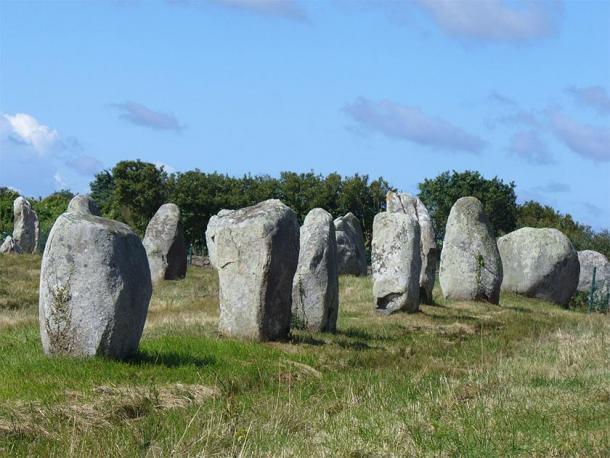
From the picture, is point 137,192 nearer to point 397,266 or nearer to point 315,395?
point 397,266

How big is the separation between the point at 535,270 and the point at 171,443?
2601 cm

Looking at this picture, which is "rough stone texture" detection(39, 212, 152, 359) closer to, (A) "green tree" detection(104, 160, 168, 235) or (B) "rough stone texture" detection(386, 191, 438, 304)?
(B) "rough stone texture" detection(386, 191, 438, 304)

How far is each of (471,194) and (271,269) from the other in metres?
48.9

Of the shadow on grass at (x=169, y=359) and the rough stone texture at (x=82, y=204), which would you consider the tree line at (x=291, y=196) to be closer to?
the rough stone texture at (x=82, y=204)

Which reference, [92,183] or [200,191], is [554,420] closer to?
[200,191]

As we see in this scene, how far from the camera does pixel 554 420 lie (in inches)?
407

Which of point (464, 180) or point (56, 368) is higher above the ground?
point (464, 180)

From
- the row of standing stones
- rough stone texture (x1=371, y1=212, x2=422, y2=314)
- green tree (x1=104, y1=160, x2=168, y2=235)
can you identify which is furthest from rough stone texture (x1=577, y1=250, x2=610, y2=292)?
green tree (x1=104, y1=160, x2=168, y2=235)

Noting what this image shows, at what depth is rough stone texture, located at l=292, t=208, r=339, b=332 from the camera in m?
20.3

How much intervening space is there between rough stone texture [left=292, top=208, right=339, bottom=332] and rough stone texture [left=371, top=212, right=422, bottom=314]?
4.03m

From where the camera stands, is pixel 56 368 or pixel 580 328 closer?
pixel 56 368

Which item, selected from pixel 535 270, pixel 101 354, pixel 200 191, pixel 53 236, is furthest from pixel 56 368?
pixel 200 191

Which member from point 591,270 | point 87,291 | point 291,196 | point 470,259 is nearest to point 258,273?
point 87,291

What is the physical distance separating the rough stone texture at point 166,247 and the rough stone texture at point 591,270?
15209 millimetres
